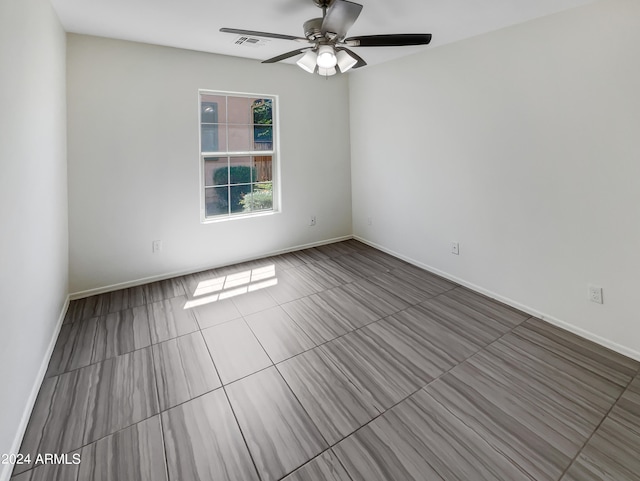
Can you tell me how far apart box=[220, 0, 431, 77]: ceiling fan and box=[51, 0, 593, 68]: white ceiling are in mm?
391

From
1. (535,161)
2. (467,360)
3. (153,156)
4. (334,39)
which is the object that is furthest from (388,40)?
(153,156)

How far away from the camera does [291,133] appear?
4102 millimetres

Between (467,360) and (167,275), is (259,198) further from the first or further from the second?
(467,360)

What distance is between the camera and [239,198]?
3.96 meters

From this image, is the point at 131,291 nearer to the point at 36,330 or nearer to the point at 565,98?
the point at 36,330

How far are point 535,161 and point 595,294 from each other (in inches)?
44.0

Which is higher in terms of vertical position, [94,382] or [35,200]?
[35,200]

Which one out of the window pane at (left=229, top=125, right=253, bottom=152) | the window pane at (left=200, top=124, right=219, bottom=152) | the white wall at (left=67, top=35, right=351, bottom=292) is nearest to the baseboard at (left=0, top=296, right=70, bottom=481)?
the white wall at (left=67, top=35, right=351, bottom=292)

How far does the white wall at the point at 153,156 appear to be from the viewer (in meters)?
2.93

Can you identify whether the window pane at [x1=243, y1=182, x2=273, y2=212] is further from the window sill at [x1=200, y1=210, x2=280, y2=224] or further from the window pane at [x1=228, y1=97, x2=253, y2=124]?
the window pane at [x1=228, y1=97, x2=253, y2=124]

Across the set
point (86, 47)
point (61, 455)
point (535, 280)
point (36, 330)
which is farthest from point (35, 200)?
point (535, 280)

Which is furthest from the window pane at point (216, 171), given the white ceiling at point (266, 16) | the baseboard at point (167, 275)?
the white ceiling at point (266, 16)

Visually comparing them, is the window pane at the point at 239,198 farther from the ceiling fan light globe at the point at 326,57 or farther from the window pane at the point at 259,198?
the ceiling fan light globe at the point at 326,57

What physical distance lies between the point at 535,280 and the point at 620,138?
1.20 m
